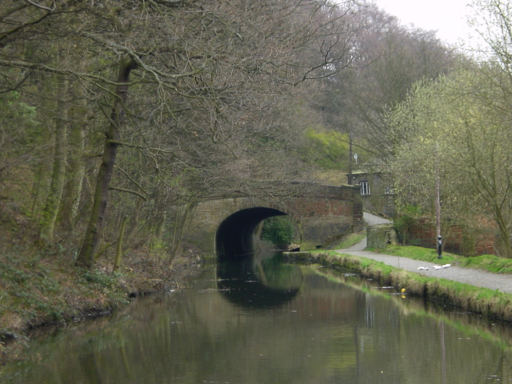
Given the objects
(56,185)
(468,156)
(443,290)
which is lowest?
(443,290)

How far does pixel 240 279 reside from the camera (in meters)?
25.3

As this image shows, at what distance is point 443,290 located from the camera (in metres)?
15.7

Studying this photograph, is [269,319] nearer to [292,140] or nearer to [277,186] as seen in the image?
[277,186]

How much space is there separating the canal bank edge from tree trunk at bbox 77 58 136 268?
296 inches

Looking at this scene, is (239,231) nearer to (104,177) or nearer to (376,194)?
(376,194)

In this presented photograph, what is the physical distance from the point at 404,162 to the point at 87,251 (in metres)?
15.4

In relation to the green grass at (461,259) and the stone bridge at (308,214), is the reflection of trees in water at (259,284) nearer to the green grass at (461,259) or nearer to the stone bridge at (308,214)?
the green grass at (461,259)

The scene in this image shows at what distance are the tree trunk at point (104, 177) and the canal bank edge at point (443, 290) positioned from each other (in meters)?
7.51

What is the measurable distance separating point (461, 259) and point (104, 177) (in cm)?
1061

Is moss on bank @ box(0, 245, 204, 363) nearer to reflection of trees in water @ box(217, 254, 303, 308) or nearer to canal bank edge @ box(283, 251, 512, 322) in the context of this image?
reflection of trees in water @ box(217, 254, 303, 308)

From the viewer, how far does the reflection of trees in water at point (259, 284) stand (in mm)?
18656

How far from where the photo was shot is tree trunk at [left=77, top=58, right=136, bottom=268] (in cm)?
1436

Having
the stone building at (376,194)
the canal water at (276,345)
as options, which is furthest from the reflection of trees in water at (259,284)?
the stone building at (376,194)

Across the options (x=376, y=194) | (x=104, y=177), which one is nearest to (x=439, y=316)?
(x=104, y=177)
